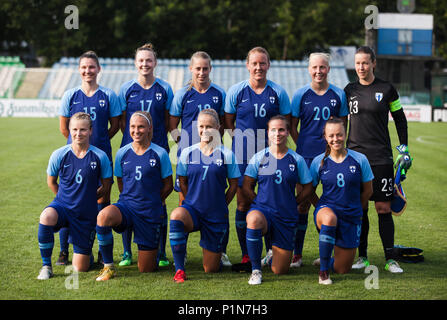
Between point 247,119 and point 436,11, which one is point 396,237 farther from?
point 436,11

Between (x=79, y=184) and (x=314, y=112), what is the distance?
2.15m

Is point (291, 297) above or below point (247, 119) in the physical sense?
below

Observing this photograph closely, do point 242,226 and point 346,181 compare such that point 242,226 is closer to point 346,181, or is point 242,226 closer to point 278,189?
point 278,189

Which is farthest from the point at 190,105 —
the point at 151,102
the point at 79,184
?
the point at 79,184

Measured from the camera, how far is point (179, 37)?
36688mm

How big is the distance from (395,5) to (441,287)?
4511 centimetres

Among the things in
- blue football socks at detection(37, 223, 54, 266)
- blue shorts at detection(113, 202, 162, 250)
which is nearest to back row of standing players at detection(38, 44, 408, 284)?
blue shorts at detection(113, 202, 162, 250)

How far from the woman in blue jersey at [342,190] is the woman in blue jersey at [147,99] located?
153 centimetres

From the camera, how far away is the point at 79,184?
4633 mm

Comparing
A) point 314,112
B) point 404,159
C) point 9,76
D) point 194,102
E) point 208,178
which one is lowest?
point 208,178

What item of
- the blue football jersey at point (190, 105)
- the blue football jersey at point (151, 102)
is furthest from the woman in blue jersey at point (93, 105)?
the blue football jersey at point (190, 105)

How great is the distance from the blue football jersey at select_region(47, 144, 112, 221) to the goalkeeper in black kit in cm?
229

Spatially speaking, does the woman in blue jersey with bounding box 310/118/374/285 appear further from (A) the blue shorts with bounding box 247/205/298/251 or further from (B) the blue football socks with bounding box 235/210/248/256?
(B) the blue football socks with bounding box 235/210/248/256

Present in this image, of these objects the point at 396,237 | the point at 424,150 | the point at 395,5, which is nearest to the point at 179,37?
the point at 395,5
